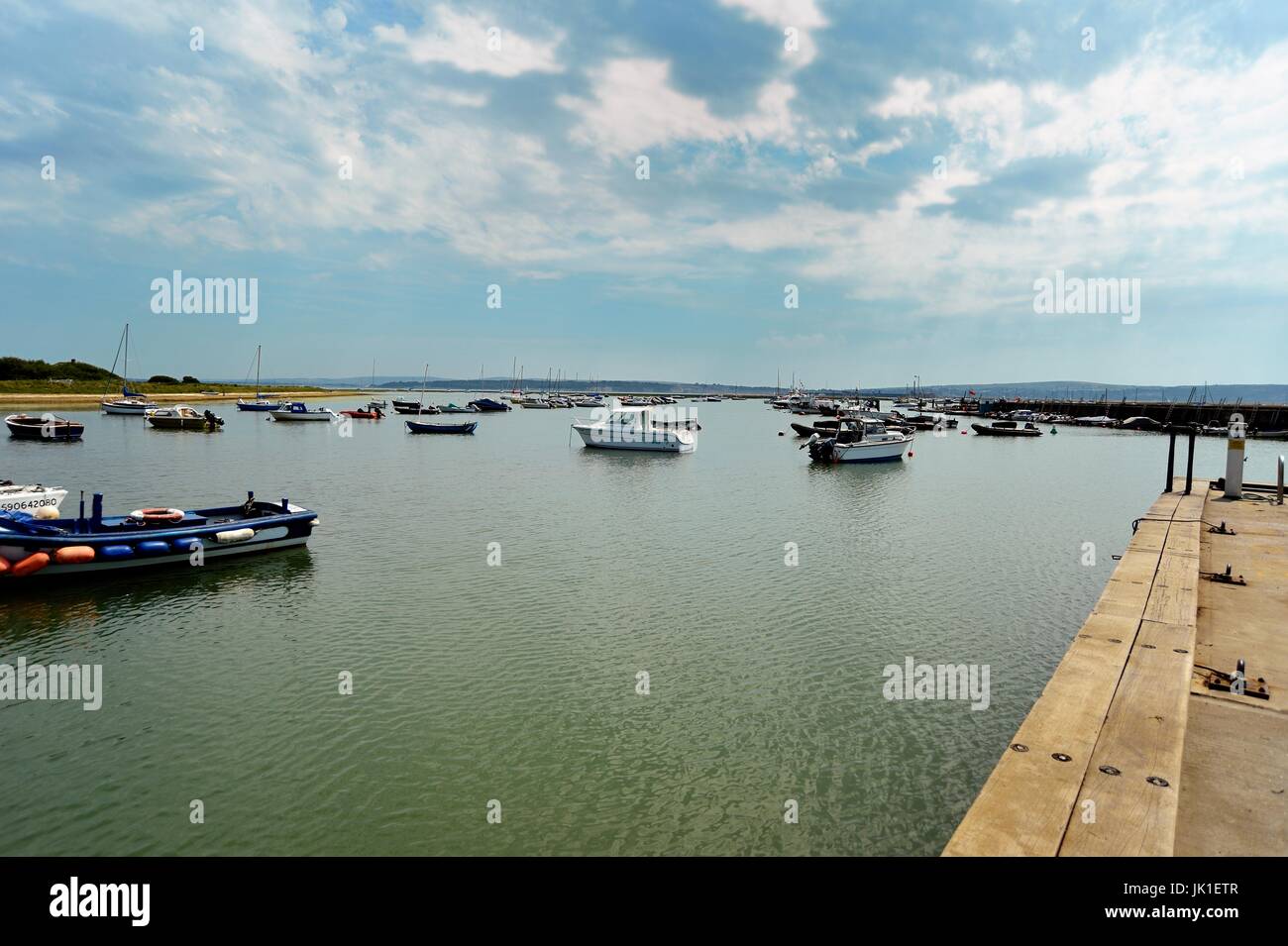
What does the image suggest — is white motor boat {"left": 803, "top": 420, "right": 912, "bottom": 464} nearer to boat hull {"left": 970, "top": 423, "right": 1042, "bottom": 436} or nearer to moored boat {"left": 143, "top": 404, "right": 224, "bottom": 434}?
boat hull {"left": 970, "top": 423, "right": 1042, "bottom": 436}

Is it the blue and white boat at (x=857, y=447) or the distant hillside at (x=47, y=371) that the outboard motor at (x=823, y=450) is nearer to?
the blue and white boat at (x=857, y=447)

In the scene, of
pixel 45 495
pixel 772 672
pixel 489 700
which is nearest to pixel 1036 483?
pixel 772 672

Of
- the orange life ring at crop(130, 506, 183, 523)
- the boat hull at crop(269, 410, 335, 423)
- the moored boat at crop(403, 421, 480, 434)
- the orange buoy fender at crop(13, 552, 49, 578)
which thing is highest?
the boat hull at crop(269, 410, 335, 423)

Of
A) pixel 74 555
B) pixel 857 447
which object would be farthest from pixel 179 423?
pixel 857 447

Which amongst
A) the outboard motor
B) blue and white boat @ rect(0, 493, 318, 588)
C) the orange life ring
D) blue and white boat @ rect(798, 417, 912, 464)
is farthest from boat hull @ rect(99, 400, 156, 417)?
blue and white boat @ rect(798, 417, 912, 464)
